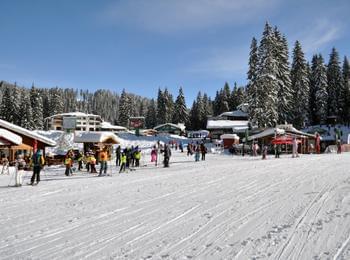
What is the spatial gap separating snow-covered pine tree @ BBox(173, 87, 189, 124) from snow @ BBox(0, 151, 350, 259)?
6988 cm

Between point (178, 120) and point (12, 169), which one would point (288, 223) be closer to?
point (12, 169)

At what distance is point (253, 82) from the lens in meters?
47.8

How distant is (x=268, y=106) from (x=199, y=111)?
4547cm

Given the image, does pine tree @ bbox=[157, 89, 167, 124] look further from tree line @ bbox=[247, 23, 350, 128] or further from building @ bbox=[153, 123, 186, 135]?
tree line @ bbox=[247, 23, 350, 128]

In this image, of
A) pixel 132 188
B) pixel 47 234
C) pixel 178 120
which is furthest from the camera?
pixel 178 120

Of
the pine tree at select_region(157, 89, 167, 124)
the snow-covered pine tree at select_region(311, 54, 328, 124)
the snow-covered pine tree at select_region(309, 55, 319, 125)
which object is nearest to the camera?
the snow-covered pine tree at select_region(311, 54, 328, 124)

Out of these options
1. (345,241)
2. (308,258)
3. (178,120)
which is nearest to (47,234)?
(308,258)

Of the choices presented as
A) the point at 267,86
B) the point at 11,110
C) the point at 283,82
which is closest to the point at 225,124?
the point at 283,82

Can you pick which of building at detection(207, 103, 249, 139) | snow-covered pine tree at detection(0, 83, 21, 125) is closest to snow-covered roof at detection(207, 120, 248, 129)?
building at detection(207, 103, 249, 139)

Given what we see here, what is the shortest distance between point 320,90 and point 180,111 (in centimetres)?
3332

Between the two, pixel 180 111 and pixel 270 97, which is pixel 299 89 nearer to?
pixel 270 97

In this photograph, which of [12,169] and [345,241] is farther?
[12,169]

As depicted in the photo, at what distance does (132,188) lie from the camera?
42.1ft

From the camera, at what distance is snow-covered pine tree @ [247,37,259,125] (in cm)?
4653
